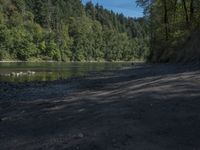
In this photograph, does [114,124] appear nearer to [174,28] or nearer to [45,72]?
[45,72]

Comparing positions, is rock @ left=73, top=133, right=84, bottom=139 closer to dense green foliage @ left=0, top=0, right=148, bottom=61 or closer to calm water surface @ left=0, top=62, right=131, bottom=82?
calm water surface @ left=0, top=62, right=131, bottom=82

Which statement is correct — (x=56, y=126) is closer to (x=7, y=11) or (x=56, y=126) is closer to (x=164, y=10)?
(x=164, y=10)

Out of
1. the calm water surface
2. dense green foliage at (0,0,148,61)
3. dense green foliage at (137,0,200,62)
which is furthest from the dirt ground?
dense green foliage at (0,0,148,61)

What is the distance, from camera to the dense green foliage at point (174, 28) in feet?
132

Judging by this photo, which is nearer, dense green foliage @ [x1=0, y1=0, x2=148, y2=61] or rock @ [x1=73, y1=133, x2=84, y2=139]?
rock @ [x1=73, y1=133, x2=84, y2=139]

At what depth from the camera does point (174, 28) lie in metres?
54.9

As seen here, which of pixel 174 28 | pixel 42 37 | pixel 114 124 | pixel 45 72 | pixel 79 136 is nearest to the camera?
pixel 79 136

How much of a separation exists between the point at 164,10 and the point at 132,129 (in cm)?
5263

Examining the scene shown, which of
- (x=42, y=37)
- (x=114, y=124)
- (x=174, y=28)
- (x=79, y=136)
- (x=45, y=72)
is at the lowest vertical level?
(x=45, y=72)

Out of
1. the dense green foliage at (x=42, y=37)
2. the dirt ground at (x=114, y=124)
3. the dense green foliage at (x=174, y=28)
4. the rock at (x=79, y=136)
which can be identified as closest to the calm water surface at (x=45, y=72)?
the dense green foliage at (x=174, y=28)

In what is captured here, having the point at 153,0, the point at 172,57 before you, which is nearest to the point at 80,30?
the point at 153,0

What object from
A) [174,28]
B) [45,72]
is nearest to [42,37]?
[174,28]

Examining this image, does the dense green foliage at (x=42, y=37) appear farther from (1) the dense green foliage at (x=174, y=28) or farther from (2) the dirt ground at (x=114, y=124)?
(2) the dirt ground at (x=114, y=124)

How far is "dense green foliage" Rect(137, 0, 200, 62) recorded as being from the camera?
132 ft
